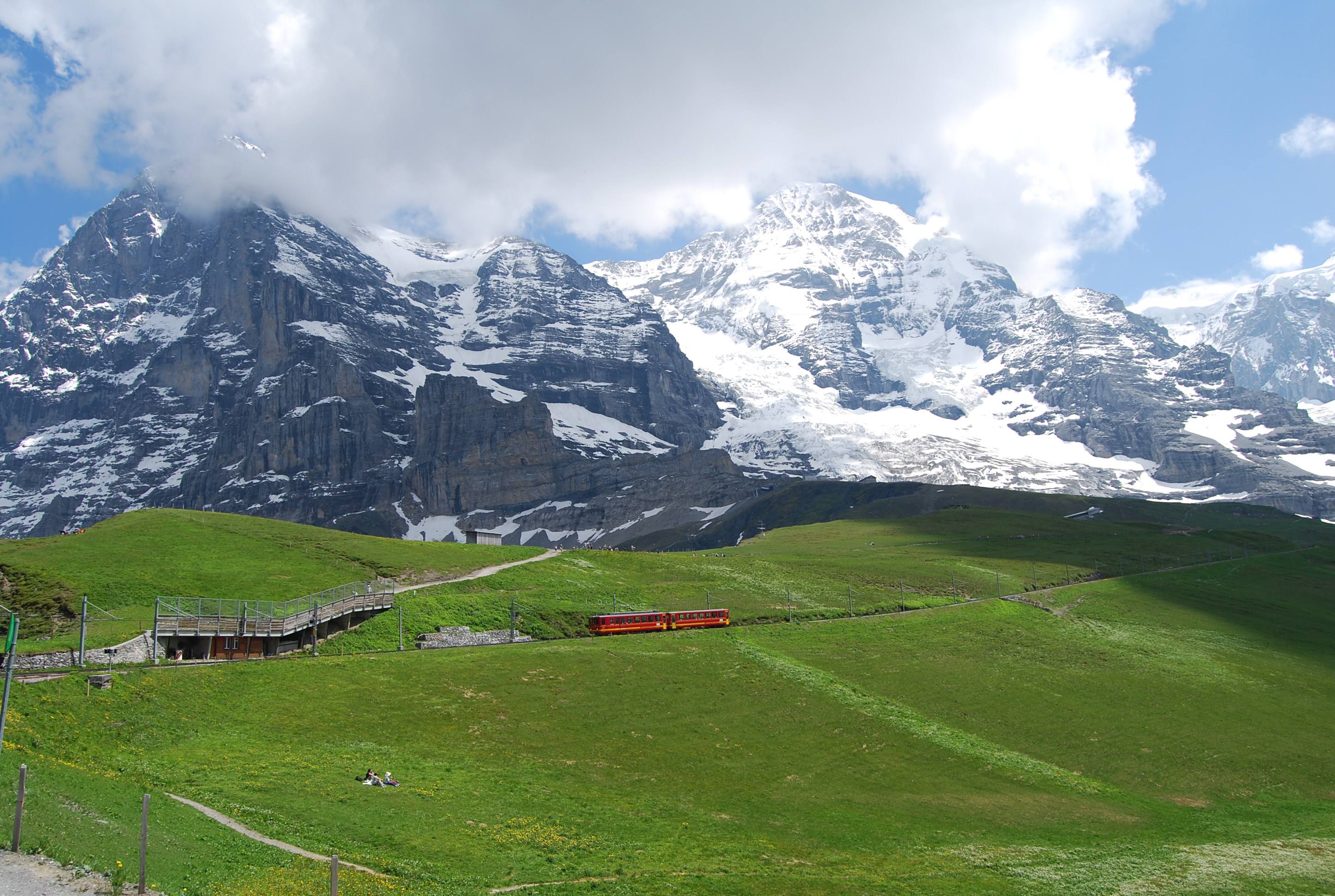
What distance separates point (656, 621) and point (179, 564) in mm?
38681

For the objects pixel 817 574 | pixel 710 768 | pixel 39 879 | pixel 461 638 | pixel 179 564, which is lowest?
pixel 710 768

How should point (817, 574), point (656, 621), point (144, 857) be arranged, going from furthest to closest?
point (817, 574) → point (656, 621) → point (144, 857)

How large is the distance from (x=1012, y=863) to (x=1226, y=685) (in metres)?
44.5

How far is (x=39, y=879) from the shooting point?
779 inches

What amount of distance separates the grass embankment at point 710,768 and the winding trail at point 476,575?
65.3 feet

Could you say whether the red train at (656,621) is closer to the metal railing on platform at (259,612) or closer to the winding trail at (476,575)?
the metal railing on platform at (259,612)

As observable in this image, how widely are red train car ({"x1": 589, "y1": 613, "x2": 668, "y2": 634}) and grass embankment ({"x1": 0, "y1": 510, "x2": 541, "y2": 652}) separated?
20.5 metres

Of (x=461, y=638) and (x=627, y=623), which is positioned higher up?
(x=627, y=623)

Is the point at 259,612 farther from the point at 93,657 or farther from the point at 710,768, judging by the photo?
the point at 710,768

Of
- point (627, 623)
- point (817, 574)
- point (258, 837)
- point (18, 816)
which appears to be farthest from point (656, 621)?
point (18, 816)

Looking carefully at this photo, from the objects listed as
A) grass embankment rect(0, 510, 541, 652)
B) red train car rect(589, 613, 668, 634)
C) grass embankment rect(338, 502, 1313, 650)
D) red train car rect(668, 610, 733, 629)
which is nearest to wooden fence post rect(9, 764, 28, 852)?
grass embankment rect(0, 510, 541, 652)

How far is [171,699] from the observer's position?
4150 centimetres

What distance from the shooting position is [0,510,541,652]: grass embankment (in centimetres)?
6044

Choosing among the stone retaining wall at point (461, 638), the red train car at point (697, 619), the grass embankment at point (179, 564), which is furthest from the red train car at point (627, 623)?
the grass embankment at point (179, 564)
